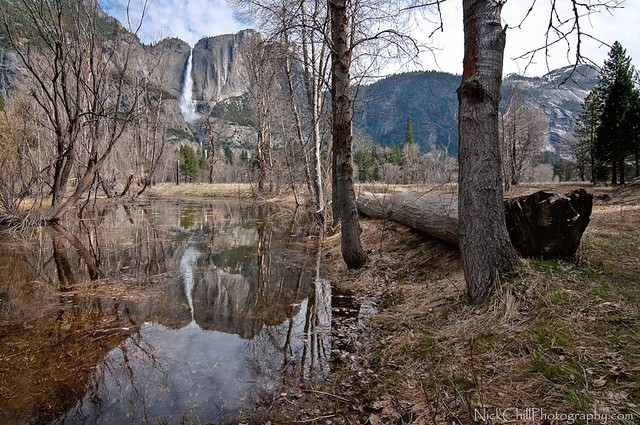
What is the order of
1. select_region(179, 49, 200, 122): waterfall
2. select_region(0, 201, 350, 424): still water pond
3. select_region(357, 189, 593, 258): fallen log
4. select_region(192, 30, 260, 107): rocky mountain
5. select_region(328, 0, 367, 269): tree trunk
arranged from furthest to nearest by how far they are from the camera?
select_region(192, 30, 260, 107): rocky mountain, select_region(179, 49, 200, 122): waterfall, select_region(328, 0, 367, 269): tree trunk, select_region(357, 189, 593, 258): fallen log, select_region(0, 201, 350, 424): still water pond

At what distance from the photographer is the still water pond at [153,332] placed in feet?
9.14

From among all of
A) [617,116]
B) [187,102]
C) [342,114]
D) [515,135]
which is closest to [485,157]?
[342,114]

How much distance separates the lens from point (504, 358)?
2.66 m

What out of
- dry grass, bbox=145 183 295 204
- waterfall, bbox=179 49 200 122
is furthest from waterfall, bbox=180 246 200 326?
waterfall, bbox=179 49 200 122

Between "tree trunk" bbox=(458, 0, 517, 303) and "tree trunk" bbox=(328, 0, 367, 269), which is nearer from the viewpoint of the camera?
"tree trunk" bbox=(458, 0, 517, 303)

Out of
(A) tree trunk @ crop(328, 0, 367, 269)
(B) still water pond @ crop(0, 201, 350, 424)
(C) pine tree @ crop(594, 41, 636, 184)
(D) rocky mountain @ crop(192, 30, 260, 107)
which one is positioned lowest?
(B) still water pond @ crop(0, 201, 350, 424)

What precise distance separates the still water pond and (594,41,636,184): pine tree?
35951mm

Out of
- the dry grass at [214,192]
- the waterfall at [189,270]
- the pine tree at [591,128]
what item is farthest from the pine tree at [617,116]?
the waterfall at [189,270]

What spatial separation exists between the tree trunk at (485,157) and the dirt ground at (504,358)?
26 cm

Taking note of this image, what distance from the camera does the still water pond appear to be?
9.14ft

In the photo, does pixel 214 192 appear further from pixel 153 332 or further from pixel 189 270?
pixel 153 332

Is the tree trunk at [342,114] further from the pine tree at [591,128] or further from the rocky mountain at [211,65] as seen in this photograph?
the rocky mountain at [211,65]

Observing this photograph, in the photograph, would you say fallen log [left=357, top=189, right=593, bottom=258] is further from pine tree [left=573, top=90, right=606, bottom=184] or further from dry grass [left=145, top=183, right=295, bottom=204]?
pine tree [left=573, top=90, right=606, bottom=184]

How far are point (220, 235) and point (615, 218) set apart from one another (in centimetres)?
1173
